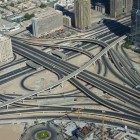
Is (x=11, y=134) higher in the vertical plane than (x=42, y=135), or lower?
lower

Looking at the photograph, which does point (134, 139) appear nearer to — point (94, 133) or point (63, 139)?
point (94, 133)

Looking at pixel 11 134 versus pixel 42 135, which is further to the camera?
pixel 11 134

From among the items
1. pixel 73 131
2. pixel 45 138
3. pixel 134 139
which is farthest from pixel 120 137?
pixel 45 138

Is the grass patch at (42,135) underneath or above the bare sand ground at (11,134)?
above

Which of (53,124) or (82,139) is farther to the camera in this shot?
(53,124)

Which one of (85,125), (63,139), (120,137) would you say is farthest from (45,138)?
(120,137)

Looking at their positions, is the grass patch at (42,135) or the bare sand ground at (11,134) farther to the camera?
the bare sand ground at (11,134)

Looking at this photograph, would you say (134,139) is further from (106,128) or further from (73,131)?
(73,131)

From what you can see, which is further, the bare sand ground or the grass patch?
the bare sand ground

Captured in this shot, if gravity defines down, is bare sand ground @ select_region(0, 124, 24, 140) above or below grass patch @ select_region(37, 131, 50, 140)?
below
